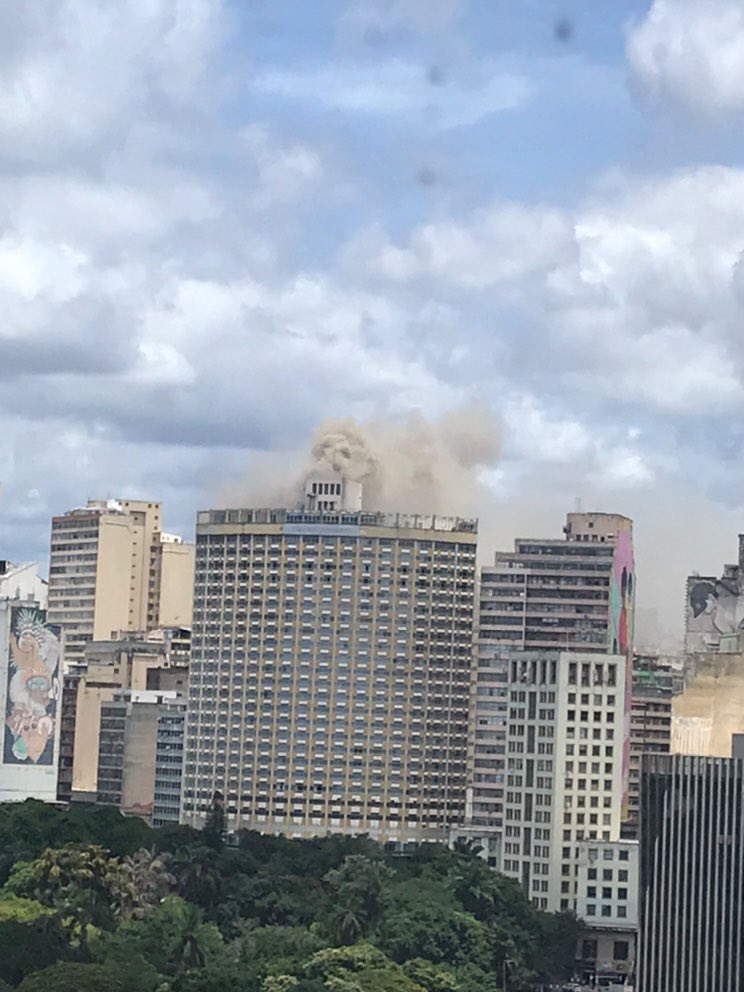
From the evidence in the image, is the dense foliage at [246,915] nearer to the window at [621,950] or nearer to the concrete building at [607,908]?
the concrete building at [607,908]

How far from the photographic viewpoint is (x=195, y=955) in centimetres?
13200

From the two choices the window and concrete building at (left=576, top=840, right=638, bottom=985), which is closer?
concrete building at (left=576, top=840, right=638, bottom=985)

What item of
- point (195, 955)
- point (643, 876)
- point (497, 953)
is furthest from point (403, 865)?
point (643, 876)

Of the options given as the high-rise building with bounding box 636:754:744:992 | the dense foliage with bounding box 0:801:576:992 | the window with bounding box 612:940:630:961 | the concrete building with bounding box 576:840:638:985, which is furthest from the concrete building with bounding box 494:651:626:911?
the high-rise building with bounding box 636:754:744:992

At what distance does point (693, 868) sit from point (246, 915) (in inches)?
1877

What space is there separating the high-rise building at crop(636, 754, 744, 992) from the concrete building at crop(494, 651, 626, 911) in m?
59.4

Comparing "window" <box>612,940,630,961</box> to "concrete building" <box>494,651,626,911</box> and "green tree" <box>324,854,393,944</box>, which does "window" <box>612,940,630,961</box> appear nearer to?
"concrete building" <box>494,651,626,911</box>

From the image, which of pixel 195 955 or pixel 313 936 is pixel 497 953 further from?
pixel 195 955

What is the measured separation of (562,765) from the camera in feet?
585

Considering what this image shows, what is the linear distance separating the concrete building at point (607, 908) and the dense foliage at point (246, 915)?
3.60 metres

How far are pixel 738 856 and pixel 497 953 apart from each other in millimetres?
36805

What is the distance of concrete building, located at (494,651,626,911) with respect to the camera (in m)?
177

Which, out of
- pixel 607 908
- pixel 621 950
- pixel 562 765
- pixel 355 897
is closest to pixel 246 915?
pixel 355 897

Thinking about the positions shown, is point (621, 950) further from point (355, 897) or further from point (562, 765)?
point (355, 897)
